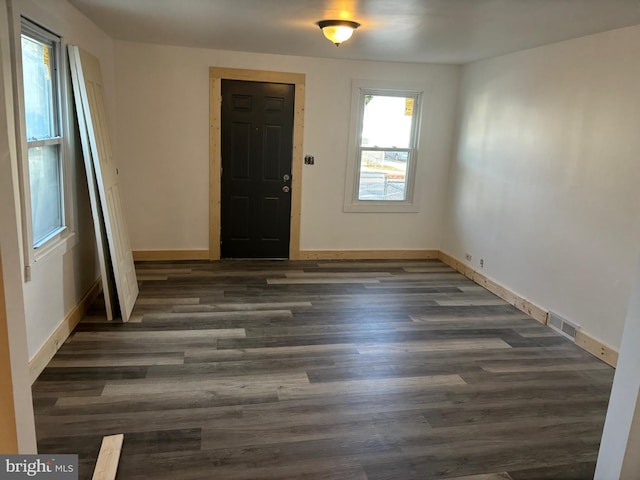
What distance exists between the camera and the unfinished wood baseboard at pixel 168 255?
5852 millimetres

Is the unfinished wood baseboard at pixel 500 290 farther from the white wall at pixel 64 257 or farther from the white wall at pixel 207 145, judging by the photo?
the white wall at pixel 64 257

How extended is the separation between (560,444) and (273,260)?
13.2ft

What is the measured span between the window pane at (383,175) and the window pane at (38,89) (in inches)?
142

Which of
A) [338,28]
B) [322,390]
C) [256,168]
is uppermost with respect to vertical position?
[338,28]

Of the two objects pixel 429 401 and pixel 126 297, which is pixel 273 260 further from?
pixel 429 401

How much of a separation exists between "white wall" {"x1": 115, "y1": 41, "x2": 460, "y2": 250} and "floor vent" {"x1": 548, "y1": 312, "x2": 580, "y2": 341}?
94.3 inches

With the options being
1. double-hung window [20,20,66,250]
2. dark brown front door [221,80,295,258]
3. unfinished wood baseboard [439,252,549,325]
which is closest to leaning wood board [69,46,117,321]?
double-hung window [20,20,66,250]

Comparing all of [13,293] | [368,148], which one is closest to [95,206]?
[13,293]

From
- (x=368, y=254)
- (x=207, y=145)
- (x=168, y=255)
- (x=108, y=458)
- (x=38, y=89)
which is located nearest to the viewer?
(x=108, y=458)

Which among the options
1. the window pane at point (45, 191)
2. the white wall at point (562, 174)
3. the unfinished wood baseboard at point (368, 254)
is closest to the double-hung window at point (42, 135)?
the window pane at point (45, 191)

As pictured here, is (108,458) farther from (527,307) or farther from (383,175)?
(383,175)

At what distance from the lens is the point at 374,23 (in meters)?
3.85

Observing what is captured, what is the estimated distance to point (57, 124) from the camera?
3.65 meters

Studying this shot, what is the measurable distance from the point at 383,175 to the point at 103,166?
3.45m
